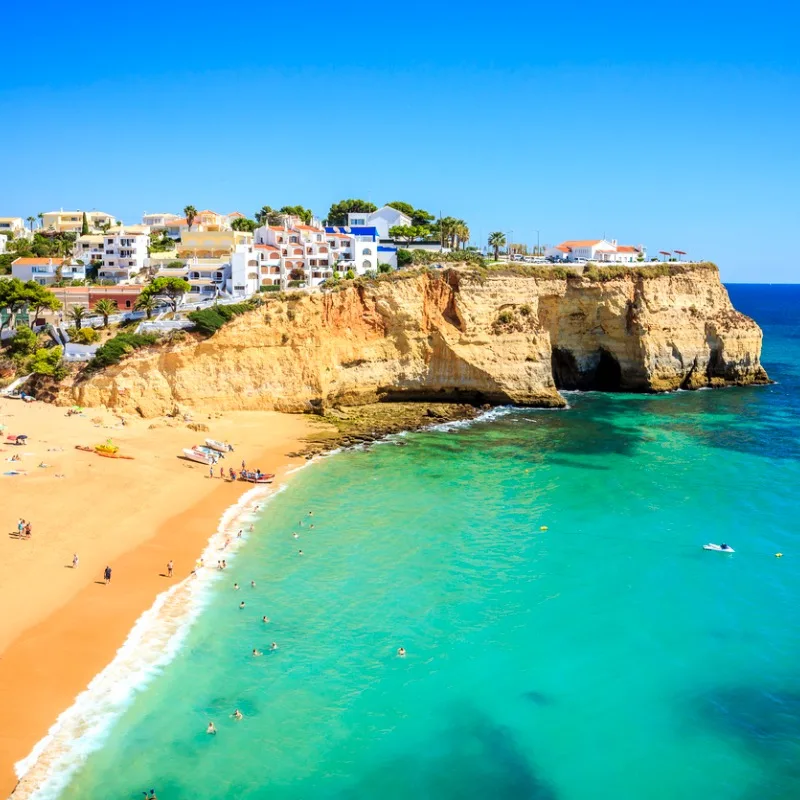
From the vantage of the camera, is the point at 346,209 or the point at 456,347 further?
the point at 346,209

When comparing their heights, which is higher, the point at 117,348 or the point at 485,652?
the point at 117,348

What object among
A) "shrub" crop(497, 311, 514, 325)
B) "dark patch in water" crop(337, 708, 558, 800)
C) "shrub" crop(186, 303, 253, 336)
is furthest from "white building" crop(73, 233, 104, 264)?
"dark patch in water" crop(337, 708, 558, 800)

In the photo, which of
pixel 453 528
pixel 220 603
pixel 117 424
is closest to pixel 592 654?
pixel 453 528

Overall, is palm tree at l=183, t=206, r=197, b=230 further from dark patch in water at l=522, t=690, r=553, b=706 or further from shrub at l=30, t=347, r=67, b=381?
dark patch in water at l=522, t=690, r=553, b=706

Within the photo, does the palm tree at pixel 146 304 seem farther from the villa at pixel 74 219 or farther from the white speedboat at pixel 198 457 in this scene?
the villa at pixel 74 219

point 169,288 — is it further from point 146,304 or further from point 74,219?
point 74,219

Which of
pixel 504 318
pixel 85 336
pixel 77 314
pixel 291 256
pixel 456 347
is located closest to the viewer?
pixel 85 336

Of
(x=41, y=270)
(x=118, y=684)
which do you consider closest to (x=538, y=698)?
(x=118, y=684)
